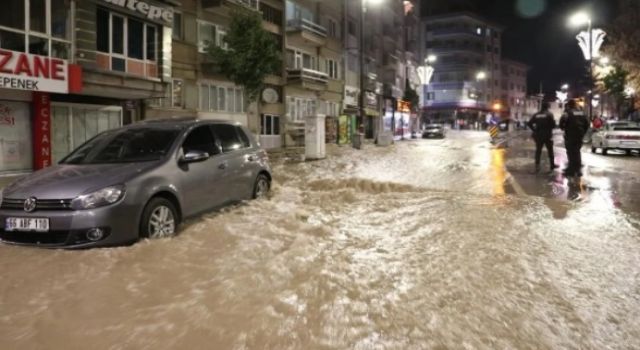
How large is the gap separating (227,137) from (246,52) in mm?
15196

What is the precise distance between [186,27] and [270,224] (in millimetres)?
18854

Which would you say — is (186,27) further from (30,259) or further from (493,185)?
(30,259)

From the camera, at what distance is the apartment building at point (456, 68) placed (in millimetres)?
81000

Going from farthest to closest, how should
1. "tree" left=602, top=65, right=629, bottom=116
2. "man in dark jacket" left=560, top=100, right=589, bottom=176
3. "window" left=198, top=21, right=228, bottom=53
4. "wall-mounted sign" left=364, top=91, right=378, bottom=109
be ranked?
"wall-mounted sign" left=364, top=91, right=378, bottom=109 → "tree" left=602, top=65, right=629, bottom=116 → "window" left=198, top=21, right=228, bottom=53 → "man in dark jacket" left=560, top=100, right=589, bottom=176

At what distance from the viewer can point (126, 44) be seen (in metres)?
18.0

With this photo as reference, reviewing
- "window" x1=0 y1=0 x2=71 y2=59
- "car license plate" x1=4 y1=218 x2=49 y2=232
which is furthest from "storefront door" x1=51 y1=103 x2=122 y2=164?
"car license plate" x1=4 y1=218 x2=49 y2=232

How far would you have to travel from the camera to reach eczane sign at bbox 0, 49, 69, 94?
13.5m

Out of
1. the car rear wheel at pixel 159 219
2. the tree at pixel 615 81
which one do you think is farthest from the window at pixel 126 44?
the tree at pixel 615 81

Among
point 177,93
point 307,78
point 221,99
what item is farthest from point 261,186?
point 307,78

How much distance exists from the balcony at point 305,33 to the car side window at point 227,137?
81.1 ft

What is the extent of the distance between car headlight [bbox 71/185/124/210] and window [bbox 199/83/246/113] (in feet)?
64.2

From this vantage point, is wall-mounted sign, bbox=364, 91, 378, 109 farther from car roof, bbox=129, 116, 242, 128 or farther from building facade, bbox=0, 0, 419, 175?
car roof, bbox=129, 116, 242, 128

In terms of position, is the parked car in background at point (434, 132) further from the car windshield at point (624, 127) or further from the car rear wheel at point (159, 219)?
the car rear wheel at point (159, 219)

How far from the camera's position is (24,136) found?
15352 millimetres
